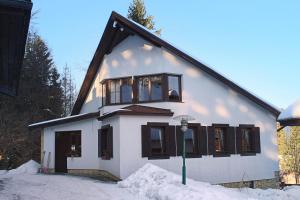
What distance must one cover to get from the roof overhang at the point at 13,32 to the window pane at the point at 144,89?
8.68 metres

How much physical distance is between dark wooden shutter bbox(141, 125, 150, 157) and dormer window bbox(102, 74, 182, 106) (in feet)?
5.90

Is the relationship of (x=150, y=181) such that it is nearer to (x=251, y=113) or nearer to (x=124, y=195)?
(x=124, y=195)

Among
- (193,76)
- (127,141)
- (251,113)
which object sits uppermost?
(193,76)

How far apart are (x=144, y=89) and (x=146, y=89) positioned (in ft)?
0.38

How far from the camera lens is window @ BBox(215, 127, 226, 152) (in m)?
20.2

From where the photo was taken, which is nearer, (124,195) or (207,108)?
(124,195)

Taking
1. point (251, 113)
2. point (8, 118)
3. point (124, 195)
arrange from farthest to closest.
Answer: point (8, 118) < point (251, 113) < point (124, 195)

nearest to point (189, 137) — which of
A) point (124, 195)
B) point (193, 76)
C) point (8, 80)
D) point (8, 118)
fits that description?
point (193, 76)

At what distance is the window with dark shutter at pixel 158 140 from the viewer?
17594mm

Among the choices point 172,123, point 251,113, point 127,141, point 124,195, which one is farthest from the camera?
point 251,113

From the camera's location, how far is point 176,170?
60.1ft

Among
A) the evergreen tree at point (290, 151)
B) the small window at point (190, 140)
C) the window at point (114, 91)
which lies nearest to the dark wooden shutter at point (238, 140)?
the small window at point (190, 140)

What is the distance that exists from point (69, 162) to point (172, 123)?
6.62m

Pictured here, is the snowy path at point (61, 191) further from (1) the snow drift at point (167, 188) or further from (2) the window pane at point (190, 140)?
(2) the window pane at point (190, 140)
